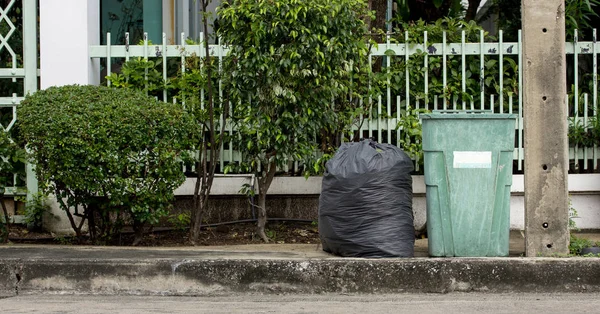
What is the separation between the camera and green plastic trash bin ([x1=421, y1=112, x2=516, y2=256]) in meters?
6.01

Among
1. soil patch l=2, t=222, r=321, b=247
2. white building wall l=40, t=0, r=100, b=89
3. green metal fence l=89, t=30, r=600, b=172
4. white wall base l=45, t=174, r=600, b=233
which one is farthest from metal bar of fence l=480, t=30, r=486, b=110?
white building wall l=40, t=0, r=100, b=89

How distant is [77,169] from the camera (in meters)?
6.36

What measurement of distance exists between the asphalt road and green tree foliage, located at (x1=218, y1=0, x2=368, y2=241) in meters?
1.64

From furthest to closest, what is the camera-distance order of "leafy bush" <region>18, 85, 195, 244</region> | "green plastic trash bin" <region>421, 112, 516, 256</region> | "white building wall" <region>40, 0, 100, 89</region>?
"white building wall" <region>40, 0, 100, 89</region>
"leafy bush" <region>18, 85, 195, 244</region>
"green plastic trash bin" <region>421, 112, 516, 256</region>

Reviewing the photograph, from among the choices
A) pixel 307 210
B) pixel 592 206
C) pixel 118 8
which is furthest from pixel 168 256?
pixel 118 8

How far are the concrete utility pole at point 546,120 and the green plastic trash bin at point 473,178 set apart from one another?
0.18 m

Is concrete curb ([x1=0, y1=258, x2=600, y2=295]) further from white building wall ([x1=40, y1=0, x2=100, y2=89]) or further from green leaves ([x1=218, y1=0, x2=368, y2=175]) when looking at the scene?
white building wall ([x1=40, y1=0, x2=100, y2=89])

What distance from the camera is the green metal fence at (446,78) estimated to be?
7.45 meters

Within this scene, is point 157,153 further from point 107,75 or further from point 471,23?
point 471,23

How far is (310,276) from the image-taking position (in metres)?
5.81

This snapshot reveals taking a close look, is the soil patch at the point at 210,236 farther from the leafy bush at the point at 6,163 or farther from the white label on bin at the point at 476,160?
the white label on bin at the point at 476,160

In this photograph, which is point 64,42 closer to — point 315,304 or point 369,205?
Result: point 369,205

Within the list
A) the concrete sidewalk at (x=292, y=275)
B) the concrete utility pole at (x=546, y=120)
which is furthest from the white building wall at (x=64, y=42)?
the concrete utility pole at (x=546, y=120)

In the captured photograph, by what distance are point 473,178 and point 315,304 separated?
1499mm
